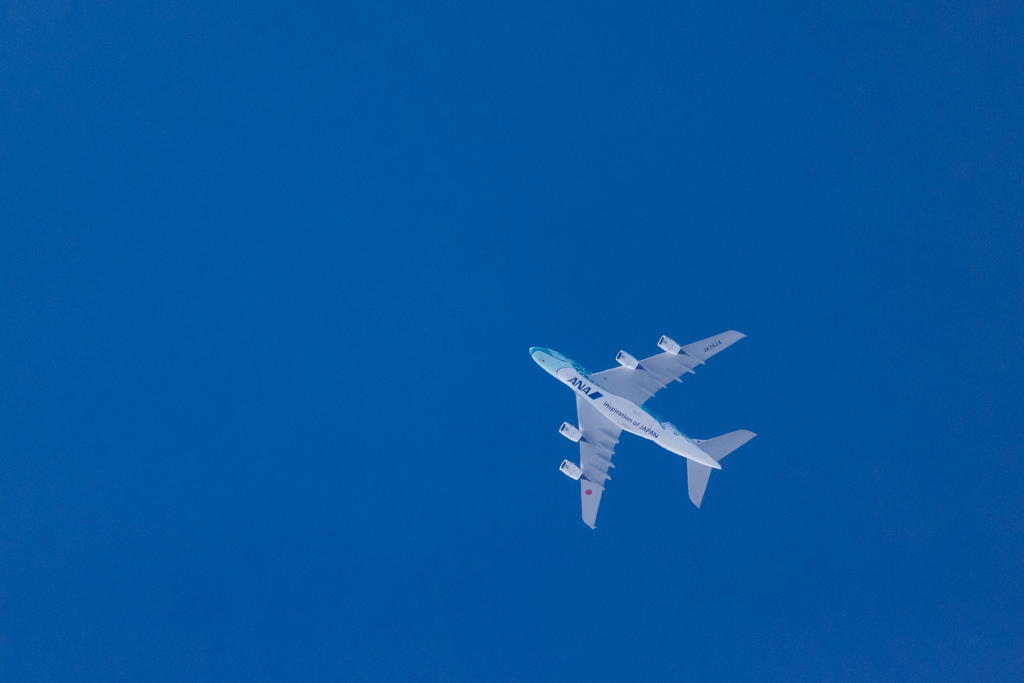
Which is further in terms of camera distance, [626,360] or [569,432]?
[569,432]

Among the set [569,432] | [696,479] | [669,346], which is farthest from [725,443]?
[569,432]

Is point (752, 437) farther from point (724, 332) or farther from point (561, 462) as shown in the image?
point (561, 462)

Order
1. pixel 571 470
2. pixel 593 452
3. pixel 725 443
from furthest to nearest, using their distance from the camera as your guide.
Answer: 1. pixel 593 452
2. pixel 571 470
3. pixel 725 443

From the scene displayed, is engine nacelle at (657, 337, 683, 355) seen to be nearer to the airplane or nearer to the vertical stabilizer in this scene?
the airplane

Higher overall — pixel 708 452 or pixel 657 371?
pixel 657 371

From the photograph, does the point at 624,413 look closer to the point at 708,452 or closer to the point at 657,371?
the point at 657,371

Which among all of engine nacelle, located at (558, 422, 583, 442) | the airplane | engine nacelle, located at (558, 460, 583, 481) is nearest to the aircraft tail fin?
the airplane
